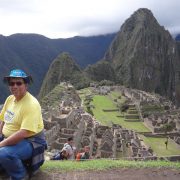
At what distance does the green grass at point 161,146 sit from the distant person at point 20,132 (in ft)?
80.9

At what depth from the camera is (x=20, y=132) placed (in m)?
5.64

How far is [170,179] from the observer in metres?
6.65

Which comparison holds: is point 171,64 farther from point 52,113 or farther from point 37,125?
point 37,125

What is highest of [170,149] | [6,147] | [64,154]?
[6,147]

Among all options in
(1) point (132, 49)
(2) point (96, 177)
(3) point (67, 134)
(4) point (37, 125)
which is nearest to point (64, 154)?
(2) point (96, 177)

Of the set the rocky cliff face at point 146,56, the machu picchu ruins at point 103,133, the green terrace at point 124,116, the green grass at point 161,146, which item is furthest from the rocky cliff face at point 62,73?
the green grass at point 161,146

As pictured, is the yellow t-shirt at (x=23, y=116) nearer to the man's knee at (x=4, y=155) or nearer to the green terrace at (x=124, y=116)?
the man's knee at (x=4, y=155)

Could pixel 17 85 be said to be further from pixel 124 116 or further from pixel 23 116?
pixel 124 116

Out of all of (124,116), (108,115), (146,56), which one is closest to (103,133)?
(124,116)

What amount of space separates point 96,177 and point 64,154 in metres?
3.05

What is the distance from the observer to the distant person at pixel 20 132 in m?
5.65

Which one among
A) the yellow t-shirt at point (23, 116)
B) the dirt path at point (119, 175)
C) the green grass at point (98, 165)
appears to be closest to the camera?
the yellow t-shirt at point (23, 116)

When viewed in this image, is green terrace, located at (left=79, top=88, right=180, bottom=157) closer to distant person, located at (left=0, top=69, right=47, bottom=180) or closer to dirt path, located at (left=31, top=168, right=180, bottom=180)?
dirt path, located at (left=31, top=168, right=180, bottom=180)

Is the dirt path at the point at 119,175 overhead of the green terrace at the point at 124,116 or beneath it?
overhead
